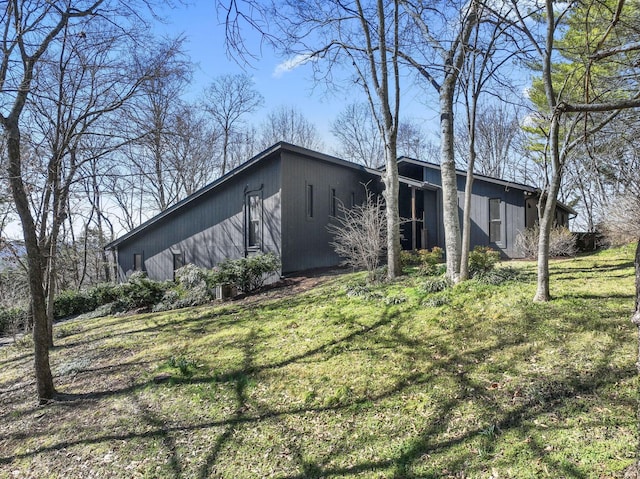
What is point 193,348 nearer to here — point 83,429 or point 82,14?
point 83,429

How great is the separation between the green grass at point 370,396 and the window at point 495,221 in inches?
270

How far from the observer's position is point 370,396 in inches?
158

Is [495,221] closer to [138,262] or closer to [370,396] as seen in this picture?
[370,396]

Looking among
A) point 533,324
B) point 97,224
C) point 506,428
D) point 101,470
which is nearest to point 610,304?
point 533,324

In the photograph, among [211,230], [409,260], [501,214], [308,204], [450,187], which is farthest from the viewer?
[211,230]

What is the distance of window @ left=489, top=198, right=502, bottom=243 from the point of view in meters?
13.7

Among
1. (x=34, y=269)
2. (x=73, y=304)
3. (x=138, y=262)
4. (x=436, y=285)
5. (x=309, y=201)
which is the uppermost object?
(x=309, y=201)

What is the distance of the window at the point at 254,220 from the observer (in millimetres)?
13219

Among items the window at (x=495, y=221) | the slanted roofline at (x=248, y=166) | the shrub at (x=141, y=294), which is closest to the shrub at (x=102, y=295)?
the shrub at (x=141, y=294)

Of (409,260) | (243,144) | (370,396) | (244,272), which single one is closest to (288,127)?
(243,144)

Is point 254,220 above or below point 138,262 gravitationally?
above

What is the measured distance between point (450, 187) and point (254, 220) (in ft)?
26.0

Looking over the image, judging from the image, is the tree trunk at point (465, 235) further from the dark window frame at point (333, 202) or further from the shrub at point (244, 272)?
the dark window frame at point (333, 202)

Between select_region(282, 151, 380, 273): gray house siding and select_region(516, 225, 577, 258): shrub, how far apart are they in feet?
19.1
